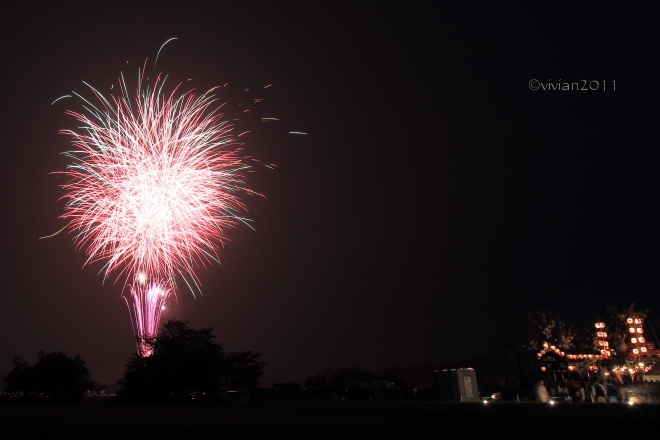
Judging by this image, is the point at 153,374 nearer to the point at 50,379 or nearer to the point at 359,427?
the point at 50,379

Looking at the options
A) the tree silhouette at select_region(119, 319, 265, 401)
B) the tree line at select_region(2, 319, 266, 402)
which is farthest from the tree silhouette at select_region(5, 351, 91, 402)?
the tree silhouette at select_region(119, 319, 265, 401)

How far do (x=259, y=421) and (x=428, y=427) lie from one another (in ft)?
19.9

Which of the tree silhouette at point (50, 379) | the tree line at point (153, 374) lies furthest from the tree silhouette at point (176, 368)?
the tree silhouette at point (50, 379)

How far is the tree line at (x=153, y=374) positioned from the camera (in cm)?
3919

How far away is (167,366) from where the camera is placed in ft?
130

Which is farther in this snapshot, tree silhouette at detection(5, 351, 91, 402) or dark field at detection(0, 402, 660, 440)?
tree silhouette at detection(5, 351, 91, 402)

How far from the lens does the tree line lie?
39.2 metres

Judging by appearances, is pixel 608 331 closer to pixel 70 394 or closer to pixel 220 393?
pixel 220 393

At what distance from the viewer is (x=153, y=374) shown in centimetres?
3981

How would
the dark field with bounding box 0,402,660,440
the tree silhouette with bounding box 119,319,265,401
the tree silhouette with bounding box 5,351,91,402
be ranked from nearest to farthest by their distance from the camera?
A: the dark field with bounding box 0,402,660,440
the tree silhouette with bounding box 119,319,265,401
the tree silhouette with bounding box 5,351,91,402

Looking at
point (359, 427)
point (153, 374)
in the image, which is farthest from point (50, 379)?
point (359, 427)

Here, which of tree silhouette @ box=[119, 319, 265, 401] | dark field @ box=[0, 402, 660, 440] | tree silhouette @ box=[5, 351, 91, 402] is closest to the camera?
dark field @ box=[0, 402, 660, 440]

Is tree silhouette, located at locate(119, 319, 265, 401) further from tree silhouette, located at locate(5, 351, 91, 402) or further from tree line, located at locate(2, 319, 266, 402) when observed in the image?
tree silhouette, located at locate(5, 351, 91, 402)

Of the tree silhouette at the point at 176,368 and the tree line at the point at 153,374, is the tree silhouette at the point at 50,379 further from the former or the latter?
the tree silhouette at the point at 176,368
